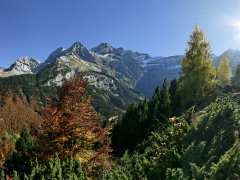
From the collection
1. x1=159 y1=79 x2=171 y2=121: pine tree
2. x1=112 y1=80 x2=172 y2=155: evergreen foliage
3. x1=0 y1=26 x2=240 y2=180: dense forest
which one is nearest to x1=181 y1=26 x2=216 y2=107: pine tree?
x1=112 y1=80 x2=172 y2=155: evergreen foliage

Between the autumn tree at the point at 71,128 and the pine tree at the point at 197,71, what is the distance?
34.6 meters

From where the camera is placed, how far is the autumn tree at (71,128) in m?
26.4

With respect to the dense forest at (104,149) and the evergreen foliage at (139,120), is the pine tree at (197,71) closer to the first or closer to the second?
the evergreen foliage at (139,120)

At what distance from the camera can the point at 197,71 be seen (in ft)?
199

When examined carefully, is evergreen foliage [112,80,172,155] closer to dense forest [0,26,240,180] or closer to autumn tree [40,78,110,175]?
dense forest [0,26,240,180]

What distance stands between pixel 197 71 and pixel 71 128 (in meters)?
37.5

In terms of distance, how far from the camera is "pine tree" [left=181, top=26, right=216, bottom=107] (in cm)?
6059

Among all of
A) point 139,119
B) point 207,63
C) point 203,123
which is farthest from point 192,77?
point 203,123

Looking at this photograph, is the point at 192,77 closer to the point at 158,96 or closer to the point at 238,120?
the point at 158,96

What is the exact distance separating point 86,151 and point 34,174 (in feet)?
20.4

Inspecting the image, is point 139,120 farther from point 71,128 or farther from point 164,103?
point 71,128

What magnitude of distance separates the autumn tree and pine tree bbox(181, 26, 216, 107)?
3460 centimetres

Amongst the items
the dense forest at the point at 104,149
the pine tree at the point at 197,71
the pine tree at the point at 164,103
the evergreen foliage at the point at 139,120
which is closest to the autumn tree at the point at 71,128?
the dense forest at the point at 104,149

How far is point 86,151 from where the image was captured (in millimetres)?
27562
